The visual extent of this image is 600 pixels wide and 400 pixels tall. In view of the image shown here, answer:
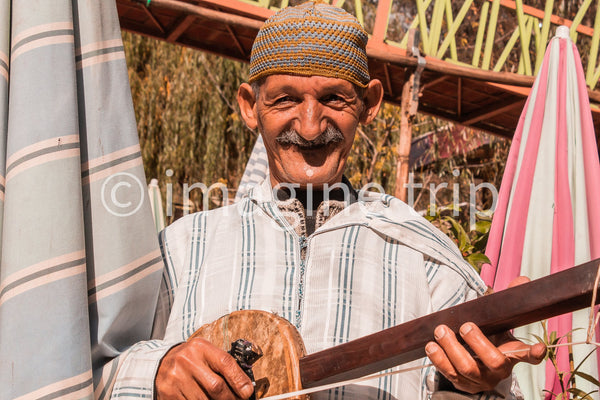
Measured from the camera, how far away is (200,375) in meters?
1.55

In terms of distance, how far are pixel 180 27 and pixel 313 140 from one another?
329cm

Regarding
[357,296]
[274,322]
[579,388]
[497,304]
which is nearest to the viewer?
[497,304]

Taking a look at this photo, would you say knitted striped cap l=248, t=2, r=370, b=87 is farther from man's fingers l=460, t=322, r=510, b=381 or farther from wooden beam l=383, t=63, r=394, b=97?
wooden beam l=383, t=63, r=394, b=97

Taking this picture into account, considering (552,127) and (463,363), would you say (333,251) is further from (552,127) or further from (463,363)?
(552,127)

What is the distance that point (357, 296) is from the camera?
2.03m

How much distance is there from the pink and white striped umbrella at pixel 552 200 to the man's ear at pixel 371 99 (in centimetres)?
141

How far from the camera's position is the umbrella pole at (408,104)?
499cm

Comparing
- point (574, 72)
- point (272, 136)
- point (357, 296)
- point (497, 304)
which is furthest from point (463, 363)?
point (574, 72)

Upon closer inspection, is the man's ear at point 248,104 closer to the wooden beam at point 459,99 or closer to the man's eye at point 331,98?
the man's eye at point 331,98

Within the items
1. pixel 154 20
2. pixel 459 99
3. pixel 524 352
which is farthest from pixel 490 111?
pixel 524 352

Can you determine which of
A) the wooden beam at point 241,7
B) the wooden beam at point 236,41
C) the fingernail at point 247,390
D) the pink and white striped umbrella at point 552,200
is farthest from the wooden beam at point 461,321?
the wooden beam at point 236,41

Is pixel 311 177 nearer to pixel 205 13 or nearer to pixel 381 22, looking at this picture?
pixel 205 13

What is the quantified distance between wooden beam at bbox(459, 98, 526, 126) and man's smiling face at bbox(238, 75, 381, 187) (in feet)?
12.5

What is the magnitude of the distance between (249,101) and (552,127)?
1.83 meters
